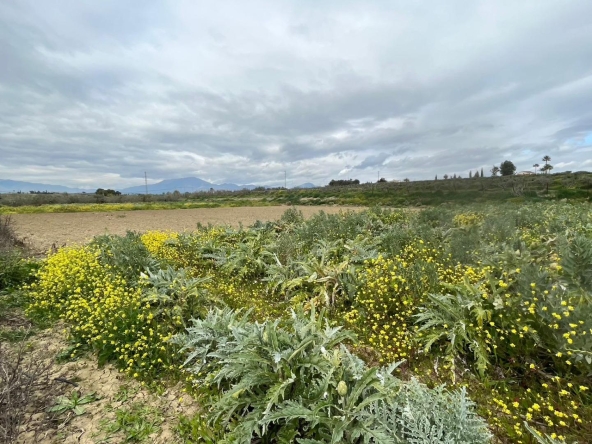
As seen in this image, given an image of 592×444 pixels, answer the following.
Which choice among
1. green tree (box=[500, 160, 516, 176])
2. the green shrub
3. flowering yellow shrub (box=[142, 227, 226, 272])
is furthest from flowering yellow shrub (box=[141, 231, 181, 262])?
green tree (box=[500, 160, 516, 176])

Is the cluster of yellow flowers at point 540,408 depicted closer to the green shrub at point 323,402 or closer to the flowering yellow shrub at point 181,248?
the green shrub at point 323,402

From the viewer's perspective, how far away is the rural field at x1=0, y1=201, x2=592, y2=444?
234 cm

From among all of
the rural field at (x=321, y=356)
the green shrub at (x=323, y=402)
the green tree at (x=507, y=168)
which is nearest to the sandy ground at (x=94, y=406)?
the rural field at (x=321, y=356)

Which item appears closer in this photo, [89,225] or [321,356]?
[321,356]

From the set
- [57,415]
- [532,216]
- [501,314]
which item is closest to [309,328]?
[501,314]

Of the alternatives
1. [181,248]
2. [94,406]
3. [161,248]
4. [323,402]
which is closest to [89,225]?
[181,248]

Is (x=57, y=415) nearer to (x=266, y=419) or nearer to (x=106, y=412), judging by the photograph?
(x=106, y=412)

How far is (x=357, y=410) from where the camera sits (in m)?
2.19

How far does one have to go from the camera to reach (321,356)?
2654mm

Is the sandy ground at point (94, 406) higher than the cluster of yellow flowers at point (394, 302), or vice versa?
the cluster of yellow flowers at point (394, 302)

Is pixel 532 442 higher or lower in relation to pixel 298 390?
lower

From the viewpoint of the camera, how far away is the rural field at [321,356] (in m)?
2.34

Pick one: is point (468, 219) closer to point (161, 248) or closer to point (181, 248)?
point (181, 248)

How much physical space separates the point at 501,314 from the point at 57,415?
484 centimetres
